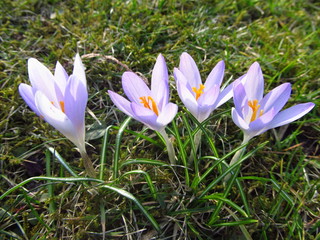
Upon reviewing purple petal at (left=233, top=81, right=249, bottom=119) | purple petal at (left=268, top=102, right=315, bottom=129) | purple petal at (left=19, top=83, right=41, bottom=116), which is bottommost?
purple petal at (left=268, top=102, right=315, bottom=129)

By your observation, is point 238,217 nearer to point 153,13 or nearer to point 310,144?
point 310,144

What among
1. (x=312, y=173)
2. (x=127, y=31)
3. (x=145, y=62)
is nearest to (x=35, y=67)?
(x=145, y=62)

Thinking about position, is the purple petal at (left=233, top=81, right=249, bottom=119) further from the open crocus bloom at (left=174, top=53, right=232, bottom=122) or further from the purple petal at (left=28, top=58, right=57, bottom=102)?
the purple petal at (left=28, top=58, right=57, bottom=102)

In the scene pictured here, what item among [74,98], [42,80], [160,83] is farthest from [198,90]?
[42,80]

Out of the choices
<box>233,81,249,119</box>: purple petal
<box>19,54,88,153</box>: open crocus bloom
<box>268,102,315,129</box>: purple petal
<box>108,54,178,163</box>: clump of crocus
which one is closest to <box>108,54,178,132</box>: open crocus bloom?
<box>108,54,178,163</box>: clump of crocus

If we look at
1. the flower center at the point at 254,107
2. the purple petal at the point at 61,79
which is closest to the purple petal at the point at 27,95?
the purple petal at the point at 61,79

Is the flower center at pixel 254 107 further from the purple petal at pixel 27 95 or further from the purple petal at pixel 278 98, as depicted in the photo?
the purple petal at pixel 27 95
